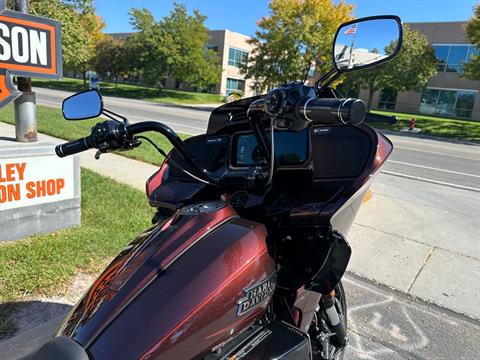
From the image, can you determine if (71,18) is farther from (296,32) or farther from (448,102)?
(448,102)

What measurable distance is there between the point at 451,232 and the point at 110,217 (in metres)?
4.60

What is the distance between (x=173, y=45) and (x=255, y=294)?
37428 mm

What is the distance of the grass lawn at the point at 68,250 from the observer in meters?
3.12

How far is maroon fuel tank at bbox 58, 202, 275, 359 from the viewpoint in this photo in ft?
3.56

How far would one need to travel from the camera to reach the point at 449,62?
37938mm

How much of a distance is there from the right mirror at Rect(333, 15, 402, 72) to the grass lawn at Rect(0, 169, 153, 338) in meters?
2.80

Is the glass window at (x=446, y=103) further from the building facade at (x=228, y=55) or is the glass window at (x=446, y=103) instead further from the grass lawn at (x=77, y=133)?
the grass lawn at (x=77, y=133)

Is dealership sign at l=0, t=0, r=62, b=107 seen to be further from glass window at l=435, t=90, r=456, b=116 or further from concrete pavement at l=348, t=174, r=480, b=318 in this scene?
glass window at l=435, t=90, r=456, b=116

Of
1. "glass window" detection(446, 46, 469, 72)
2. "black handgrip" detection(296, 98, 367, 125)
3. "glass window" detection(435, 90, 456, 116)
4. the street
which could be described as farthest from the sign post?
"glass window" detection(435, 90, 456, 116)

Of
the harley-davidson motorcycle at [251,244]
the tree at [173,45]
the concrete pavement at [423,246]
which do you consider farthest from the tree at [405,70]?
the harley-davidson motorcycle at [251,244]

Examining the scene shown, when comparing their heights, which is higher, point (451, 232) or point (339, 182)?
point (339, 182)

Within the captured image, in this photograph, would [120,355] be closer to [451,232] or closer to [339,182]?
[339,182]

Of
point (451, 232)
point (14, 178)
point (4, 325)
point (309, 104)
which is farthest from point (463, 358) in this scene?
point (14, 178)

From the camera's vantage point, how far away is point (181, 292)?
114 centimetres
